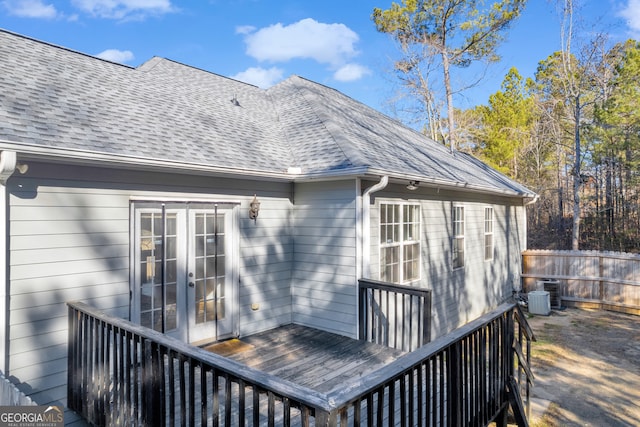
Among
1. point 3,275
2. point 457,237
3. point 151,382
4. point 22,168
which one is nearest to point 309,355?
point 151,382

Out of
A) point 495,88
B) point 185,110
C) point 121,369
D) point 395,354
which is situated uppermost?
point 495,88

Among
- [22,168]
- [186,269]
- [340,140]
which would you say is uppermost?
[340,140]

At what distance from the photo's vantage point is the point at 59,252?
3.68 m

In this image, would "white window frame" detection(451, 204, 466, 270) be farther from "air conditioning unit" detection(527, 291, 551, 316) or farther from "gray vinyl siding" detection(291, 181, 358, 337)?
"gray vinyl siding" detection(291, 181, 358, 337)

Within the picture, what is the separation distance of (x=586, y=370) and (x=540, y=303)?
375 cm

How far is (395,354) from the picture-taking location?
4.76 meters

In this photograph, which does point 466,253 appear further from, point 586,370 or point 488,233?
point 586,370

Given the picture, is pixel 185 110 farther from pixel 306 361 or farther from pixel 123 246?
pixel 306 361

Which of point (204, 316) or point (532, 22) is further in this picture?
point (532, 22)

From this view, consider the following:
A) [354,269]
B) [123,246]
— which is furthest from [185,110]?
[354,269]

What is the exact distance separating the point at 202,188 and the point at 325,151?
198 centimetres

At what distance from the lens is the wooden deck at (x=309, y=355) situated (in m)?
4.08

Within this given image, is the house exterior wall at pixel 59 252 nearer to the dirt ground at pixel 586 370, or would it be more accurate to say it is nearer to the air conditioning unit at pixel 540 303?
the dirt ground at pixel 586 370

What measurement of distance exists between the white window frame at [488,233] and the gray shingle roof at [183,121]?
37.4 inches
